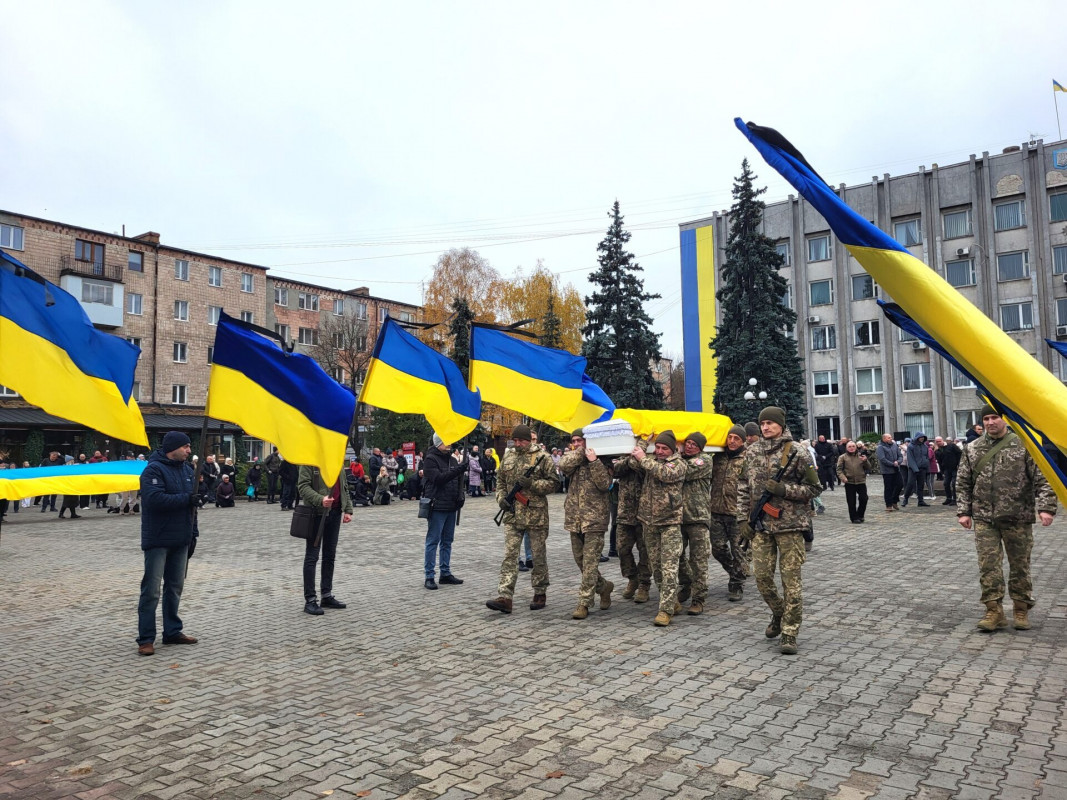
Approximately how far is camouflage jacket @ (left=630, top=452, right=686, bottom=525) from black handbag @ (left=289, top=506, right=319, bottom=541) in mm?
3694

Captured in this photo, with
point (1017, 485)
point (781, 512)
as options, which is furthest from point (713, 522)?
point (1017, 485)

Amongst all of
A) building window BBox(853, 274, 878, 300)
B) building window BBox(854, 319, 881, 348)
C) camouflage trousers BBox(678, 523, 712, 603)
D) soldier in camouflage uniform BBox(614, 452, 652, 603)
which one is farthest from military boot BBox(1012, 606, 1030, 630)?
building window BBox(853, 274, 878, 300)

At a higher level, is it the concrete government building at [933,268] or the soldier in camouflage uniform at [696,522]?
the concrete government building at [933,268]

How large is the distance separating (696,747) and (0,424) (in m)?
46.4

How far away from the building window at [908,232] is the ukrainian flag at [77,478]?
46.4m

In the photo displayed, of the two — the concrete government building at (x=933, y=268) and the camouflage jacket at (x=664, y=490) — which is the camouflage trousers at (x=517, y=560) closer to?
the camouflage jacket at (x=664, y=490)

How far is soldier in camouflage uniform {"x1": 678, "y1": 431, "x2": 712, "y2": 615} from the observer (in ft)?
28.3

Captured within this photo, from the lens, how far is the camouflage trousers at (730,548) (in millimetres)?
9531

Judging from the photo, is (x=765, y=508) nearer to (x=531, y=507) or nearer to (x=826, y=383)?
(x=531, y=507)

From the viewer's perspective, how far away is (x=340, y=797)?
4195 millimetres

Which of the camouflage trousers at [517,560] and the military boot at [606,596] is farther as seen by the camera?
the military boot at [606,596]

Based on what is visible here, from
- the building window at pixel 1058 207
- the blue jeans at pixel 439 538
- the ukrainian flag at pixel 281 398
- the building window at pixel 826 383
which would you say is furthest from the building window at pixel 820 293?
the ukrainian flag at pixel 281 398

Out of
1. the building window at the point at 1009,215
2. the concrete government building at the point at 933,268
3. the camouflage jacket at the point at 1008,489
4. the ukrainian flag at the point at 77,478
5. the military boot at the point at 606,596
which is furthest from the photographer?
the building window at the point at 1009,215

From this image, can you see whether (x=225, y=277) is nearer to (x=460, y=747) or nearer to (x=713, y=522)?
(x=713, y=522)
